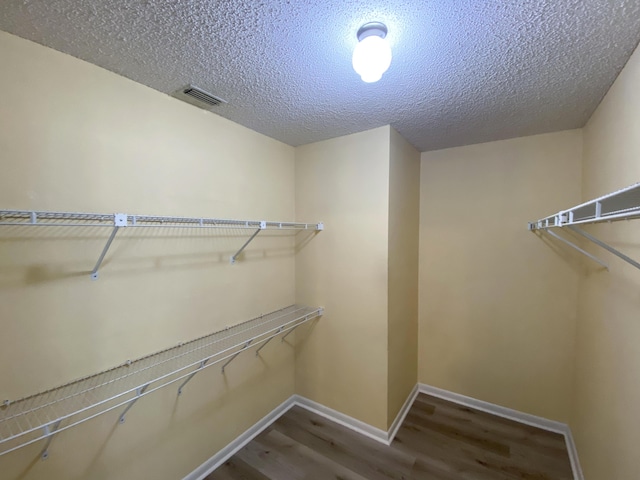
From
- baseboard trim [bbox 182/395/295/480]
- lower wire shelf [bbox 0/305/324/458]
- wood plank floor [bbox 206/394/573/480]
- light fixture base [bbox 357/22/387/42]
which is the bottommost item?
wood plank floor [bbox 206/394/573/480]

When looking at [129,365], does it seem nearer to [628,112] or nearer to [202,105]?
[202,105]

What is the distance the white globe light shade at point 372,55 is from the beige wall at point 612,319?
42.3 inches

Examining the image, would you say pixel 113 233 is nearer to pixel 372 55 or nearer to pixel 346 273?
pixel 372 55

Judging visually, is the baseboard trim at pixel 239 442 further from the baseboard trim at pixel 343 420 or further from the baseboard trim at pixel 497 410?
the baseboard trim at pixel 497 410

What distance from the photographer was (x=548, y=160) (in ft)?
6.65

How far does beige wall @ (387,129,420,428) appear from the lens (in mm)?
2010

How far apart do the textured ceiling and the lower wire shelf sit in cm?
142

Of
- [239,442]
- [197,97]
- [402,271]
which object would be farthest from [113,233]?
[402,271]

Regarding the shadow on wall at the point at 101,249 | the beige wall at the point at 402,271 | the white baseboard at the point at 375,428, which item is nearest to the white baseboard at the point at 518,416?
the white baseboard at the point at 375,428

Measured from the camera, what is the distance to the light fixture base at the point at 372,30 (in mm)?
995

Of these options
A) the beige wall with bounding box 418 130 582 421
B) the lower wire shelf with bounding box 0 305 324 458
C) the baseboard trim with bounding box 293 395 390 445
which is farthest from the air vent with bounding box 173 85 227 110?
the baseboard trim with bounding box 293 395 390 445

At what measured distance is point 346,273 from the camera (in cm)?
214

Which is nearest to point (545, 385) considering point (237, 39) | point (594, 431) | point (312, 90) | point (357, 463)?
point (594, 431)

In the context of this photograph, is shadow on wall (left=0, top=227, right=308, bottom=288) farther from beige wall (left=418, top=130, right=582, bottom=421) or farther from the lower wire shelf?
beige wall (left=418, top=130, right=582, bottom=421)
